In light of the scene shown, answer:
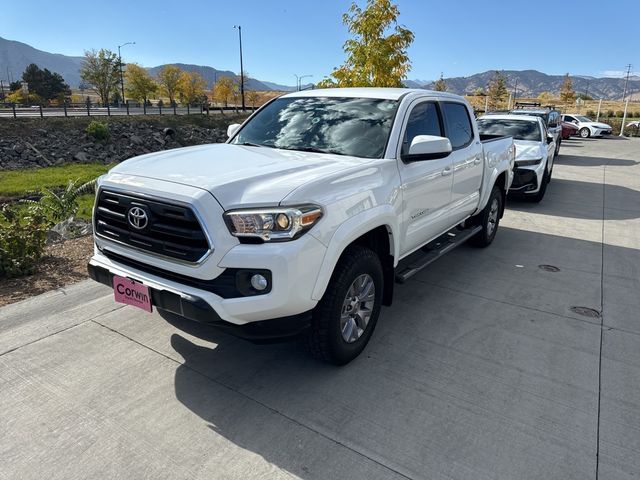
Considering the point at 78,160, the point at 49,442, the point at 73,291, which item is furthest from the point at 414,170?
the point at 78,160

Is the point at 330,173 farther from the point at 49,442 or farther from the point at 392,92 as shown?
the point at 49,442

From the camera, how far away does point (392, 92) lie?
4352mm

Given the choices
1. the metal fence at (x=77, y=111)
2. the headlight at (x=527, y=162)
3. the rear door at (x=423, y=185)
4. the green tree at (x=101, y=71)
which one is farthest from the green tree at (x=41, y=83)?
the rear door at (x=423, y=185)

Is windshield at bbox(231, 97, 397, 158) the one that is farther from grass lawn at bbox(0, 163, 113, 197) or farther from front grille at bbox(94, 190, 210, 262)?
grass lawn at bbox(0, 163, 113, 197)

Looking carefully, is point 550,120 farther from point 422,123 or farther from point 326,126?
point 326,126

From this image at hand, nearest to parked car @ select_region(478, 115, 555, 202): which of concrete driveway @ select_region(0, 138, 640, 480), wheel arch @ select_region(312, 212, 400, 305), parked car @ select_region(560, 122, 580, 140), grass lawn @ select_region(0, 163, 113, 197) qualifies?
concrete driveway @ select_region(0, 138, 640, 480)

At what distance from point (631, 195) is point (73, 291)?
11.7 m

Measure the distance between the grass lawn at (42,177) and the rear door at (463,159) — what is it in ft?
42.5

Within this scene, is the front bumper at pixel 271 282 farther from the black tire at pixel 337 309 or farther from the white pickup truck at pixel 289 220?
the black tire at pixel 337 309

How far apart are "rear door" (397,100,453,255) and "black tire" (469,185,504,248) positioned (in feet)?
4.99

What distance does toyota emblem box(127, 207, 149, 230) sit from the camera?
2982mm

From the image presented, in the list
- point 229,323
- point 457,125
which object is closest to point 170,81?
point 457,125

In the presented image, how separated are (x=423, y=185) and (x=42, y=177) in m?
18.9

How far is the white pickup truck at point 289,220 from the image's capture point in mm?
2746
